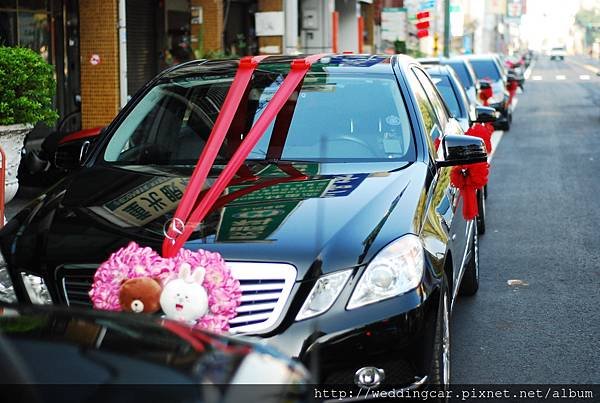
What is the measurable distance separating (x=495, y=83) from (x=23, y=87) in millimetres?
17052

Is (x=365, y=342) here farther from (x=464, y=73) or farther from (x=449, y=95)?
(x=464, y=73)

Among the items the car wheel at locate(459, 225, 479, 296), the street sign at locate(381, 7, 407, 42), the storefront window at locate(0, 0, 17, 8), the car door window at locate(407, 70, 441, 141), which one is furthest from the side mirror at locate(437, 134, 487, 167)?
the street sign at locate(381, 7, 407, 42)

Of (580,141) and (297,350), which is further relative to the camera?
(580,141)

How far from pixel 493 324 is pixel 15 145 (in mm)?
4791

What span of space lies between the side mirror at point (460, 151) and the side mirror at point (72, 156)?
2057 mm

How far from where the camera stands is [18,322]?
2955 mm

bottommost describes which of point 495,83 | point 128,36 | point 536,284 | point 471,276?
point 536,284

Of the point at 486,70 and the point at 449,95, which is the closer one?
the point at 449,95

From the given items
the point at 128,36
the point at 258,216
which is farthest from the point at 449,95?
the point at 128,36

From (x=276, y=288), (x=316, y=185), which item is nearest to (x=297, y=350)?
(x=276, y=288)

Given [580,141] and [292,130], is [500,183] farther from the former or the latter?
[292,130]

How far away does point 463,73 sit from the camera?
1997 centimetres

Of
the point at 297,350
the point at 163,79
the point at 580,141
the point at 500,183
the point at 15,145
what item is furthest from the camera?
the point at 580,141

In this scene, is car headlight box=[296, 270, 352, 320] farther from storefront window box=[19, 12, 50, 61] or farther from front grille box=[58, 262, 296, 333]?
storefront window box=[19, 12, 50, 61]
